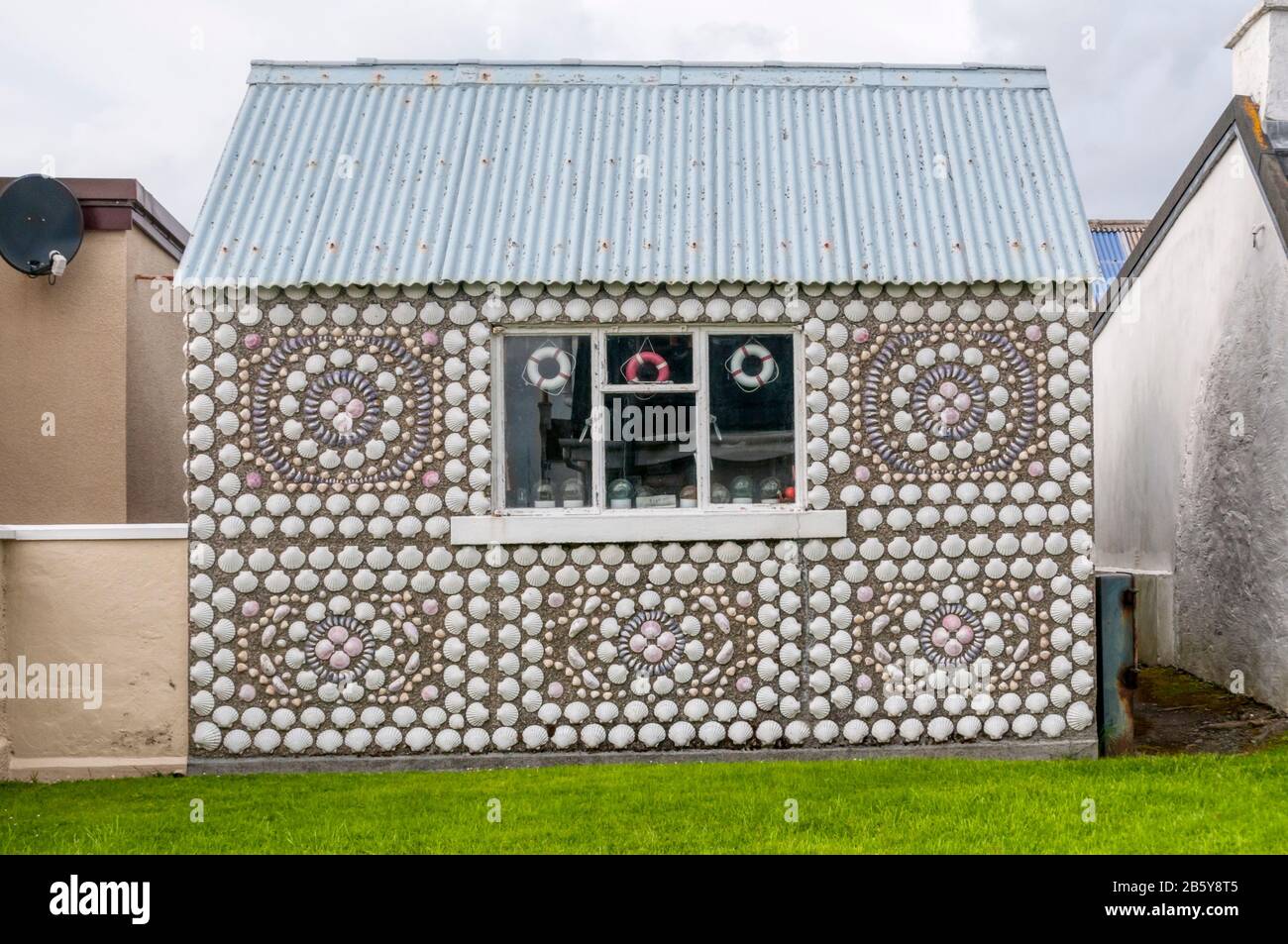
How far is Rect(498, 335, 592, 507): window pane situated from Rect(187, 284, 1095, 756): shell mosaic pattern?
222 millimetres

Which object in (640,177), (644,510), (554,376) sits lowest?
(644,510)

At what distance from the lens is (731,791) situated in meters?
7.02

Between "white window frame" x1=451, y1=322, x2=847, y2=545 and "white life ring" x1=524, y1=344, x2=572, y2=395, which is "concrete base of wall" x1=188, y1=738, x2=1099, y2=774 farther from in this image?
"white life ring" x1=524, y1=344, x2=572, y2=395

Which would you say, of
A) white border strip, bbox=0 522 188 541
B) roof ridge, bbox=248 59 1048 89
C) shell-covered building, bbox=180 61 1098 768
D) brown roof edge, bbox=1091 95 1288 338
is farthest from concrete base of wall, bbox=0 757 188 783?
brown roof edge, bbox=1091 95 1288 338

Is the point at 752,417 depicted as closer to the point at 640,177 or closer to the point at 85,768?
the point at 640,177

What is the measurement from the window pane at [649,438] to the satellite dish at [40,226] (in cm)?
569

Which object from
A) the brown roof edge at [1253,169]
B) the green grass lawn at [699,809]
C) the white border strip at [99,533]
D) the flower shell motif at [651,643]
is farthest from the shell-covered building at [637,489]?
the brown roof edge at [1253,169]

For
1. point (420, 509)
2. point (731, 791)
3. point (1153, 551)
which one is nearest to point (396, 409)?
point (420, 509)

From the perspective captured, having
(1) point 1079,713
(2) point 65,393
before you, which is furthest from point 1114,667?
(2) point 65,393

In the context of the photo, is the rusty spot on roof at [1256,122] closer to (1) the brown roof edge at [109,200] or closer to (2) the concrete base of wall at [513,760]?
(2) the concrete base of wall at [513,760]

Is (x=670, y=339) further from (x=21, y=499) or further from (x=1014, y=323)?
(x=21, y=499)

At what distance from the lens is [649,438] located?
27.3 ft

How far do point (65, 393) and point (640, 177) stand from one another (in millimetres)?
5792

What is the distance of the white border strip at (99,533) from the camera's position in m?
8.23
